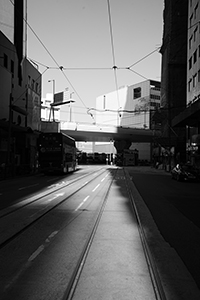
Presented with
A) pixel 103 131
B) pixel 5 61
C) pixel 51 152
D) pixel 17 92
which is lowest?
pixel 51 152

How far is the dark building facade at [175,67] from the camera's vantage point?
4956 centimetres

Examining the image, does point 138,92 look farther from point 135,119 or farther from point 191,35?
point 191,35

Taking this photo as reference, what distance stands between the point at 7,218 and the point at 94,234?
2899 millimetres

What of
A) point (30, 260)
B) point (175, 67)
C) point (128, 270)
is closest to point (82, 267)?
point (128, 270)

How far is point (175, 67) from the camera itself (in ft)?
169

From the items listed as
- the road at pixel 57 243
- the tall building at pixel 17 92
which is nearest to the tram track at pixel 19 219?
the road at pixel 57 243

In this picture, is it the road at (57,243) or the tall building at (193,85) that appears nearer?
the road at (57,243)

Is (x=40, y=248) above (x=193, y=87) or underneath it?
underneath

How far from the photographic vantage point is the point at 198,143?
102 ft

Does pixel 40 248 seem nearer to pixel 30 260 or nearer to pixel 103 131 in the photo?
pixel 30 260

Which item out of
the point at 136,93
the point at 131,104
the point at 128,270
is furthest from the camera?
the point at 136,93

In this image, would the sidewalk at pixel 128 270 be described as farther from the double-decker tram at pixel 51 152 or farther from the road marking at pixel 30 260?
the double-decker tram at pixel 51 152

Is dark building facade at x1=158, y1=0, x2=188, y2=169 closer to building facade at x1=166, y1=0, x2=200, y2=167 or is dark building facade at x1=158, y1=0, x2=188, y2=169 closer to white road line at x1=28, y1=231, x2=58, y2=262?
building facade at x1=166, y1=0, x2=200, y2=167

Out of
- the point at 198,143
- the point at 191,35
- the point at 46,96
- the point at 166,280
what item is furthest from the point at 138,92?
the point at 166,280
